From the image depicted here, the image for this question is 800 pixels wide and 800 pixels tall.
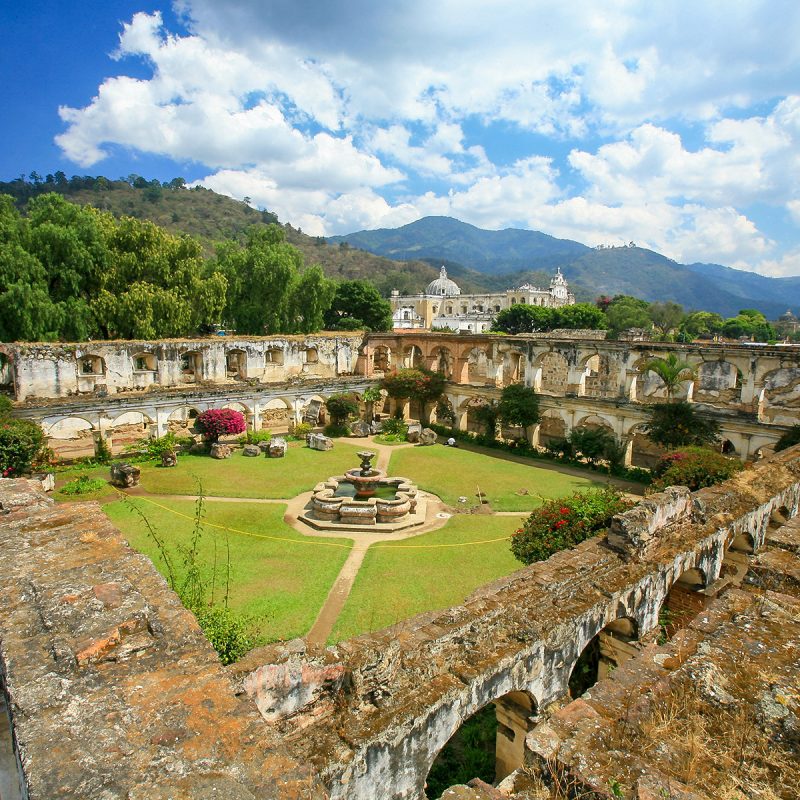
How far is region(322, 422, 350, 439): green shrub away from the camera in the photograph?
28.1m

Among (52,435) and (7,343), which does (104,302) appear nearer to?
(7,343)

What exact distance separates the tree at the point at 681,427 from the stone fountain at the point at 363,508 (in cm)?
991

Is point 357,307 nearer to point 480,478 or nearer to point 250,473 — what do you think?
point 250,473

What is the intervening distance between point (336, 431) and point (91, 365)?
12.0 meters

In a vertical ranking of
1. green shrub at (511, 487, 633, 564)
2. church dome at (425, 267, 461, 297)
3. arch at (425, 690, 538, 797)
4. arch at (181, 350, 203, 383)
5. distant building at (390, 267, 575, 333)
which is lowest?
arch at (425, 690, 538, 797)

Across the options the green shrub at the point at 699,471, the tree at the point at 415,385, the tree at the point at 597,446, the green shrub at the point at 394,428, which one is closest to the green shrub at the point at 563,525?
the green shrub at the point at 699,471

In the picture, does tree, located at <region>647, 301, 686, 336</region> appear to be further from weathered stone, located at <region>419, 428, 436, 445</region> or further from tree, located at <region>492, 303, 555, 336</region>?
weathered stone, located at <region>419, 428, 436, 445</region>

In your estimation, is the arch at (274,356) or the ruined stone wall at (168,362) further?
A: the arch at (274,356)

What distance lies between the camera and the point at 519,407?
25281 millimetres

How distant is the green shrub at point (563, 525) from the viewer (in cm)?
1102

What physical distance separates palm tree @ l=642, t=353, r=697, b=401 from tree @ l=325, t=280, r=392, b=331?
3340 centimetres

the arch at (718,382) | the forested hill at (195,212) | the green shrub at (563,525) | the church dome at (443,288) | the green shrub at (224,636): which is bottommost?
the green shrub at (224,636)

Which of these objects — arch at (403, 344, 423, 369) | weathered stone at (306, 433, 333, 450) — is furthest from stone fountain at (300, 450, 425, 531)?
arch at (403, 344, 423, 369)

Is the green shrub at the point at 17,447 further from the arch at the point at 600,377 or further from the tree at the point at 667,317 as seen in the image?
the tree at the point at 667,317
